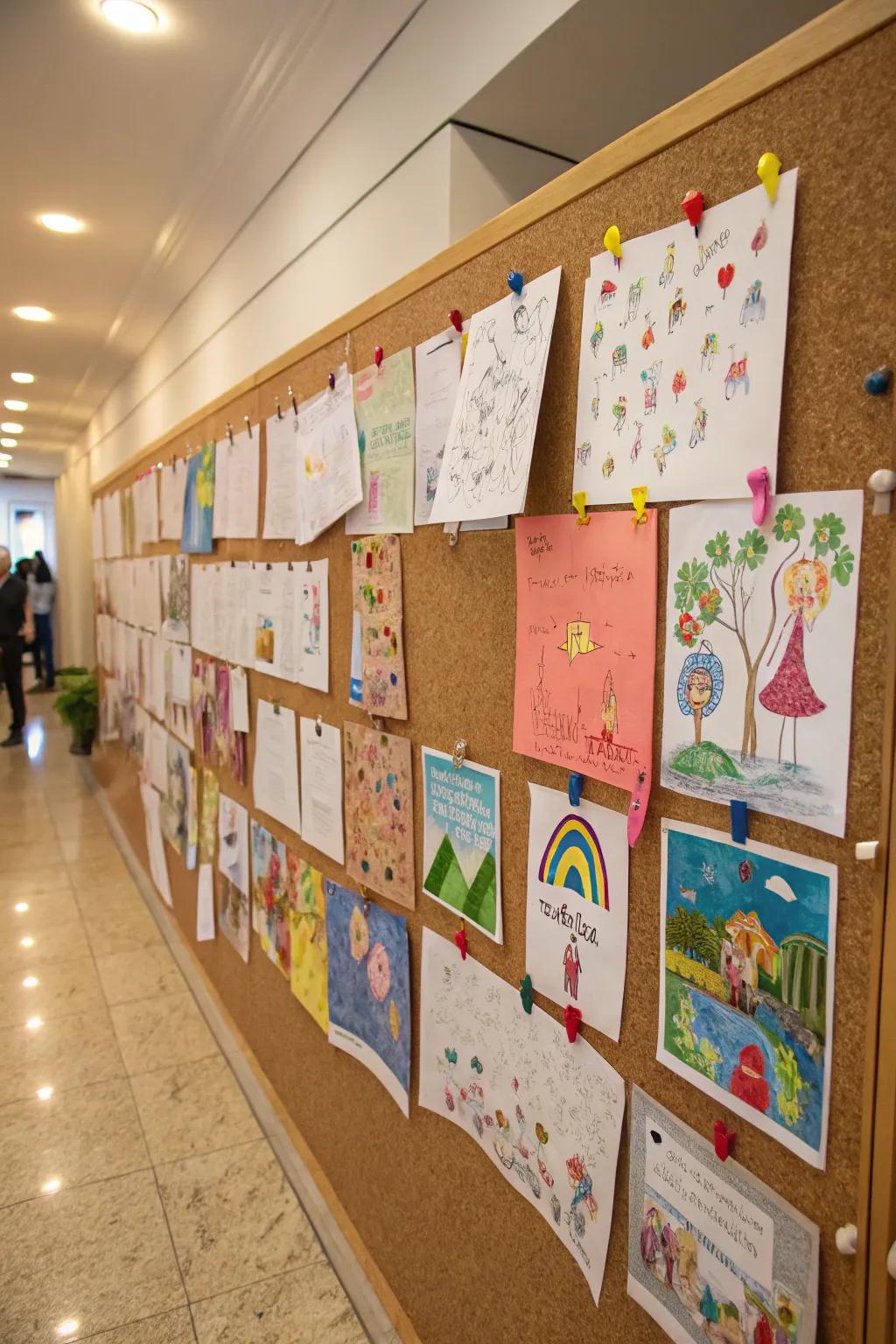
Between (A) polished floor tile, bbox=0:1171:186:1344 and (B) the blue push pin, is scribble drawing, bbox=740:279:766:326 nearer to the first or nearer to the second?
(B) the blue push pin

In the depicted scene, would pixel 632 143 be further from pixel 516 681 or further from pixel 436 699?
pixel 436 699

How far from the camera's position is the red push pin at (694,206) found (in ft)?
2.31

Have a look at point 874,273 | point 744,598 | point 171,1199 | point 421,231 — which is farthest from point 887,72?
point 171,1199

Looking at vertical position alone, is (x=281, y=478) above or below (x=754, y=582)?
above

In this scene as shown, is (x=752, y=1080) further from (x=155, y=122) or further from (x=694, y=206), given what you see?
(x=155, y=122)

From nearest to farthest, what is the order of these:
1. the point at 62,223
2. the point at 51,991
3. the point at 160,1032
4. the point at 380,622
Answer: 1. the point at 380,622
2. the point at 160,1032
3. the point at 51,991
4. the point at 62,223

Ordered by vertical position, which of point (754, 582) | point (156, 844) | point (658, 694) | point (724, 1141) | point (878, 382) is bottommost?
point (156, 844)

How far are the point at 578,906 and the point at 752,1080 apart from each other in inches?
9.9

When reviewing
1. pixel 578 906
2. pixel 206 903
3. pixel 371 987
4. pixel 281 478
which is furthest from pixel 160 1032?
pixel 578 906

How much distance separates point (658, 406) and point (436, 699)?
53cm

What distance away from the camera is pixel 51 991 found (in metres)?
2.65

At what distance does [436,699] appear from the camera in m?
1.16

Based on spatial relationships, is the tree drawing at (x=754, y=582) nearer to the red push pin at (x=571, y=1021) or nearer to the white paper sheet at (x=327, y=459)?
the red push pin at (x=571, y=1021)

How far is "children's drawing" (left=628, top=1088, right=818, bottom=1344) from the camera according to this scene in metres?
0.68
